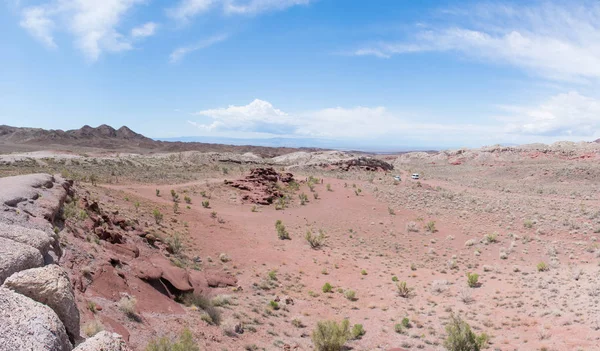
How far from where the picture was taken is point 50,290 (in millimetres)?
4117

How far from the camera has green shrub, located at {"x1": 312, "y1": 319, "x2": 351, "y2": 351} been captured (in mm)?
8953

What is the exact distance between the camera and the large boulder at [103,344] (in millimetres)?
3436

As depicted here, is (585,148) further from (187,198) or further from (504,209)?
(187,198)

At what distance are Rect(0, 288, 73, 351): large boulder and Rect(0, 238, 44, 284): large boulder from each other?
0.93m

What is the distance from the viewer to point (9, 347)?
298 centimetres

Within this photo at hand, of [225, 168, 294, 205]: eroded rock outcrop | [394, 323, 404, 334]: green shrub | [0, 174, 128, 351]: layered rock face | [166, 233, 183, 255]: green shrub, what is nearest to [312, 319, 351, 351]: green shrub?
[394, 323, 404, 334]: green shrub

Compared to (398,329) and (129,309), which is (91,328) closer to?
(129,309)

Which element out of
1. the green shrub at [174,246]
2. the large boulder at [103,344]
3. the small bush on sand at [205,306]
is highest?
the large boulder at [103,344]

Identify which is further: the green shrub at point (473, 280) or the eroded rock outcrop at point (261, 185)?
the eroded rock outcrop at point (261, 185)

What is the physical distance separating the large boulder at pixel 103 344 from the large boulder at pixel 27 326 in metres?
0.26

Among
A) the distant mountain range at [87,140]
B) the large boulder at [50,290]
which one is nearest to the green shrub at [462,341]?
the large boulder at [50,290]

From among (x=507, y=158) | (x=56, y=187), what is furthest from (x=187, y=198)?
(x=507, y=158)

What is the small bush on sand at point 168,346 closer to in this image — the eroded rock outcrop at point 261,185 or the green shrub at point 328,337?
the green shrub at point 328,337

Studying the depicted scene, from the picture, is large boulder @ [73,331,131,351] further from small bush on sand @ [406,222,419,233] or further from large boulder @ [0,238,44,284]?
small bush on sand @ [406,222,419,233]
